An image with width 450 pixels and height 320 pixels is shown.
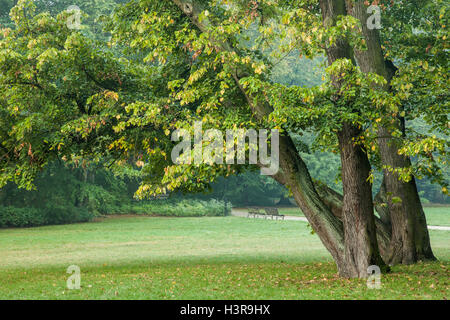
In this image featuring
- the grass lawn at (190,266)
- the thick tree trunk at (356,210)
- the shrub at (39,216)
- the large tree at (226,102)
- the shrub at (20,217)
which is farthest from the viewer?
the shrub at (39,216)

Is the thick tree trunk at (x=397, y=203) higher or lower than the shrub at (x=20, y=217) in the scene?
higher

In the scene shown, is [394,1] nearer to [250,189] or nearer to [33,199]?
[33,199]

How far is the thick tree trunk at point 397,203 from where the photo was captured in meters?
12.8

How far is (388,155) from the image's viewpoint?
12828mm

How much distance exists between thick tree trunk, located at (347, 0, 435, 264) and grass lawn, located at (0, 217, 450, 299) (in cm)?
59

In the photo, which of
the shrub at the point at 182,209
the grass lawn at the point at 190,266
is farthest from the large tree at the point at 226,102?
the shrub at the point at 182,209

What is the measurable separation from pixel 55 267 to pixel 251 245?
8.38m

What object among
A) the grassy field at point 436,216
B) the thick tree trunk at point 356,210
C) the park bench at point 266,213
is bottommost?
the grassy field at point 436,216

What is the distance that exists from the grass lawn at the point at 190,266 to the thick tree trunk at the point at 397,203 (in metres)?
0.59

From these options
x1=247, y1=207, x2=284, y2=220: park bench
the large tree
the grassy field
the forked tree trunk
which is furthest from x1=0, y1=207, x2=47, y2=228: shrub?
the forked tree trunk

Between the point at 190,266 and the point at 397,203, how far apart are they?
5.72m

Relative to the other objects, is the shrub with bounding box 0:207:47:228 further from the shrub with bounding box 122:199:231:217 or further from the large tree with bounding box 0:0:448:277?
the large tree with bounding box 0:0:448:277

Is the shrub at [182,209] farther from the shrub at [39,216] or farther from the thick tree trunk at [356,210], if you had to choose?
the thick tree trunk at [356,210]

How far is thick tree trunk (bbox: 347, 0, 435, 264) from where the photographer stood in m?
12.8
